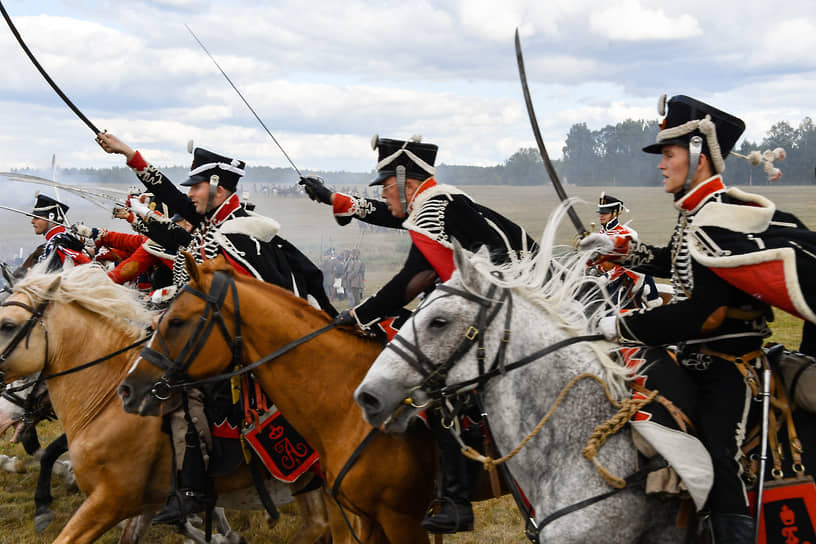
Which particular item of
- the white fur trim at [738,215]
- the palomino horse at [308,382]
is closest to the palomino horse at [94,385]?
the palomino horse at [308,382]

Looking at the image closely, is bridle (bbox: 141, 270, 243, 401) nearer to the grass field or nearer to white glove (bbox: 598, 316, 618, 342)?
the grass field

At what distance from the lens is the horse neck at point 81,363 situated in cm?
524

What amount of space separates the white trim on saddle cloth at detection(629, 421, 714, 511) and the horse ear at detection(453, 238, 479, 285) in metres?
0.97

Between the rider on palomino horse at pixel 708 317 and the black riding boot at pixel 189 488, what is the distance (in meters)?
3.19

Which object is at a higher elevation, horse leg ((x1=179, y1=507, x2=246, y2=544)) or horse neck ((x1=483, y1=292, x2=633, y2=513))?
horse neck ((x1=483, y1=292, x2=633, y2=513))

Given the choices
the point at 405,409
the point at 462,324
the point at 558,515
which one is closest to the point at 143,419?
the point at 405,409

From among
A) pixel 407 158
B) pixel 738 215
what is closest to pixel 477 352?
pixel 738 215

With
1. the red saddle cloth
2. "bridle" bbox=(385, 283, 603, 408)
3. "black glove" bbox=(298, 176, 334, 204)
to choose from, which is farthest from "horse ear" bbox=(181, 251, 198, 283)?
the red saddle cloth

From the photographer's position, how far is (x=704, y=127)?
324 cm

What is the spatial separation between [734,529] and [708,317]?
36.0 inches

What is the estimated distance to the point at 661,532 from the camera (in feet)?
10.5

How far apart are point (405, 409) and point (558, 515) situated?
2.79ft

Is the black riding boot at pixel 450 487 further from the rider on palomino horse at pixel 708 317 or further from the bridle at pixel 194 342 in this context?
the bridle at pixel 194 342

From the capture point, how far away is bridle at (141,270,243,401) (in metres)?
4.28
